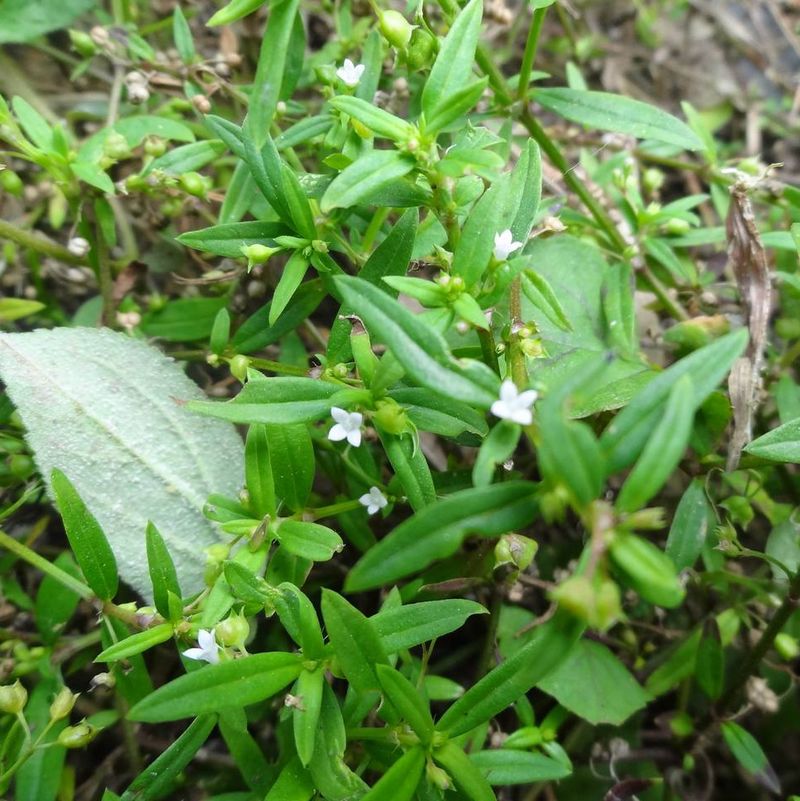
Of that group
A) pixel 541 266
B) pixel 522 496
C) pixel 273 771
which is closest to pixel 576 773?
pixel 273 771

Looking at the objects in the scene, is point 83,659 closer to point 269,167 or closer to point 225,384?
point 225,384

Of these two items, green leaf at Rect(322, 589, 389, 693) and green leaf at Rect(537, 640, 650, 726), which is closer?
green leaf at Rect(322, 589, 389, 693)

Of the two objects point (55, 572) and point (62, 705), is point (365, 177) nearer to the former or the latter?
point (55, 572)

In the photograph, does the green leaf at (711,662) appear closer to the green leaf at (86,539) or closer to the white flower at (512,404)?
the white flower at (512,404)

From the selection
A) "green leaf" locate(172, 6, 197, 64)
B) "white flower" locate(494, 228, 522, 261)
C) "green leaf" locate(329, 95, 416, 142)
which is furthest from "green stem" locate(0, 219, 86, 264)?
"white flower" locate(494, 228, 522, 261)

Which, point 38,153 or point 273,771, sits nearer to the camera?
point 273,771

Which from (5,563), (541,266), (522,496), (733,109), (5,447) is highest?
(733,109)

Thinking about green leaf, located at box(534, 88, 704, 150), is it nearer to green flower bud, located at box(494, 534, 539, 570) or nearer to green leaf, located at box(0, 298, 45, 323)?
green flower bud, located at box(494, 534, 539, 570)
